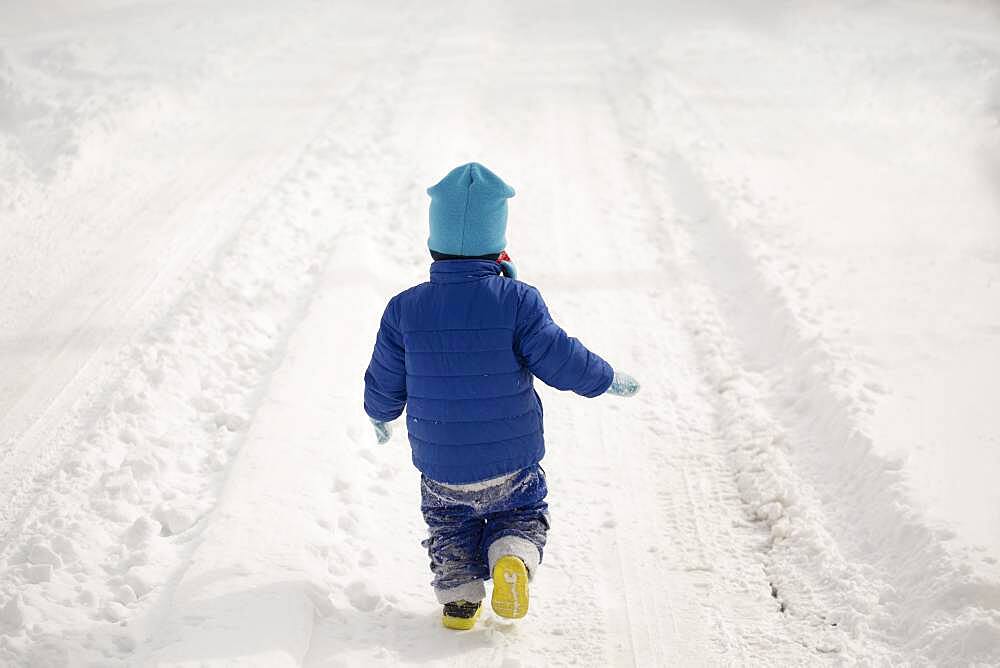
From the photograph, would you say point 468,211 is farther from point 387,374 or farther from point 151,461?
point 151,461

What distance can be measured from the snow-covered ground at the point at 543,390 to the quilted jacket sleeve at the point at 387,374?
753 millimetres

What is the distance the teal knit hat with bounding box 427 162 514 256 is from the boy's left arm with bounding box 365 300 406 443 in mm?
287

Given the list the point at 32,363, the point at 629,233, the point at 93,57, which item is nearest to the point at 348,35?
the point at 93,57

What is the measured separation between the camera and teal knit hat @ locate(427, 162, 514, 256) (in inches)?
112

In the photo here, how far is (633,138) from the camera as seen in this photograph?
372 inches

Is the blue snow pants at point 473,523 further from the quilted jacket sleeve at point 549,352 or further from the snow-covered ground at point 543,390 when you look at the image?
the quilted jacket sleeve at point 549,352

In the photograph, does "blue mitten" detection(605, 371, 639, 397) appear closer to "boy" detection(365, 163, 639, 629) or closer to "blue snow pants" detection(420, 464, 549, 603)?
"boy" detection(365, 163, 639, 629)

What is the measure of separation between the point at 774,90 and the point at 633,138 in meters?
3.22

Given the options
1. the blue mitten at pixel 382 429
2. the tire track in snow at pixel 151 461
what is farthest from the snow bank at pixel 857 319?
the tire track in snow at pixel 151 461

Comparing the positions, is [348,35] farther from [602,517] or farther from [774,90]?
[602,517]

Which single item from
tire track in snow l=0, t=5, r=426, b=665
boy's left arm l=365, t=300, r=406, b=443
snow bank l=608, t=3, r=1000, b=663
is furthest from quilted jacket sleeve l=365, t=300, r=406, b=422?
snow bank l=608, t=3, r=1000, b=663

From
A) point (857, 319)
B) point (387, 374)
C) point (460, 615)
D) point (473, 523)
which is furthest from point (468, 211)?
point (857, 319)

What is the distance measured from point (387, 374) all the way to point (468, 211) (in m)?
0.63

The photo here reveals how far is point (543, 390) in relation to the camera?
16.4 ft
